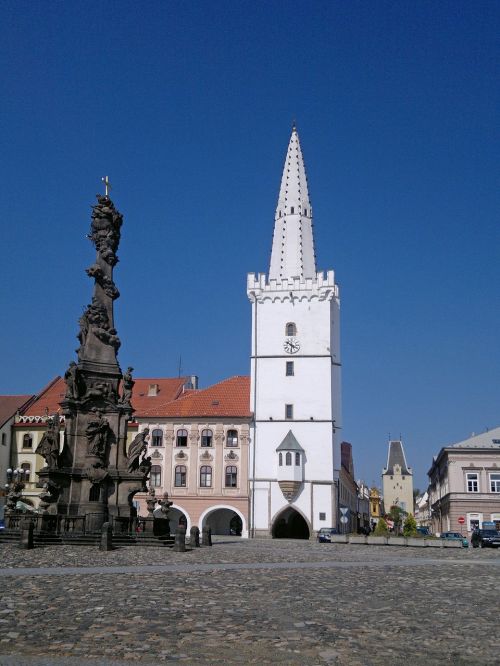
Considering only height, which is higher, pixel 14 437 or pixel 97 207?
pixel 97 207

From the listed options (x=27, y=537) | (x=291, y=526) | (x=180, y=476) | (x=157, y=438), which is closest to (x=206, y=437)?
(x=180, y=476)

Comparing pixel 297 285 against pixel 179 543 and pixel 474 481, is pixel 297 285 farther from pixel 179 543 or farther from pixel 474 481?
pixel 179 543

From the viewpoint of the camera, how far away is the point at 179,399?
64.9m

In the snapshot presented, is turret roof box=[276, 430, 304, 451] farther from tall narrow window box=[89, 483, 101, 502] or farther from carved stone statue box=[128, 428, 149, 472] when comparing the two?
tall narrow window box=[89, 483, 101, 502]

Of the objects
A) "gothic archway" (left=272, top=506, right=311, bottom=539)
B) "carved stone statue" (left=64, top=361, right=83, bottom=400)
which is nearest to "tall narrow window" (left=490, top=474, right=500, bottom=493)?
"gothic archway" (left=272, top=506, right=311, bottom=539)

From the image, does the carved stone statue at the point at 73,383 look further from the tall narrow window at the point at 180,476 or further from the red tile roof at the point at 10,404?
the red tile roof at the point at 10,404

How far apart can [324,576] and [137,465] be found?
13178 mm

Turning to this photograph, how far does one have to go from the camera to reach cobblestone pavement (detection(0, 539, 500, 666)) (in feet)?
27.0

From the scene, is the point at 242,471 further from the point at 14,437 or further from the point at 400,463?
the point at 400,463

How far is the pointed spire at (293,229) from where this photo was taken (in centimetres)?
6657

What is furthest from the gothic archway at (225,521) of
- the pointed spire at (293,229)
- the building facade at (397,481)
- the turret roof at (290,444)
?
the building facade at (397,481)

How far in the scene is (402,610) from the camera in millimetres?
11805

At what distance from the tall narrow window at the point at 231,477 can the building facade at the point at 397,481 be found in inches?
4601

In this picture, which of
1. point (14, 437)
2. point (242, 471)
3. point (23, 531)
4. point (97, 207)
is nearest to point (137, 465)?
point (23, 531)
